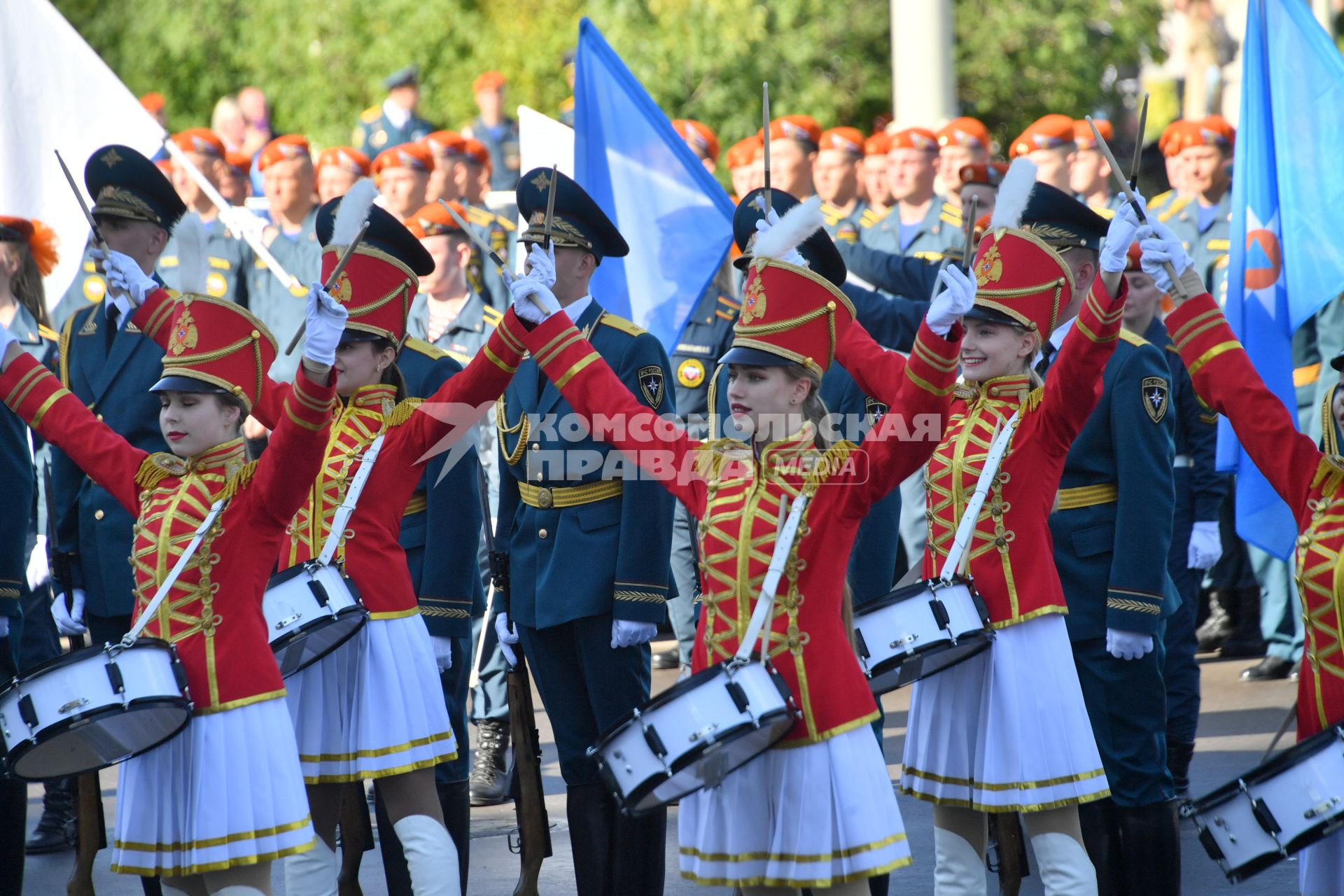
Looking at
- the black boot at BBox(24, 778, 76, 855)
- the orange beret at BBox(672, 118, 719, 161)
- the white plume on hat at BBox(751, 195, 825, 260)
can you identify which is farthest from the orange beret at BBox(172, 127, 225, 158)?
the white plume on hat at BBox(751, 195, 825, 260)

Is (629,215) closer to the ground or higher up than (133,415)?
higher up

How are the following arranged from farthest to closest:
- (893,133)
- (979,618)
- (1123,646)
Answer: (893,133), (1123,646), (979,618)

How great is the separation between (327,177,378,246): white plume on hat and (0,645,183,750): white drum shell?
114 cm

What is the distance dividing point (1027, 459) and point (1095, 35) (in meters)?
12.0

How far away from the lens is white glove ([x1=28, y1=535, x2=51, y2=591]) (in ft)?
23.4

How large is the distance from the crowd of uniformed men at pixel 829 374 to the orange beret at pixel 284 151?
0.02m

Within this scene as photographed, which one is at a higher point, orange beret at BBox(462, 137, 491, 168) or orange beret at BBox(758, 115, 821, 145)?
orange beret at BBox(462, 137, 491, 168)

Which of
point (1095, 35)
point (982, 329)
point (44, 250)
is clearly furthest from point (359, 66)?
point (982, 329)

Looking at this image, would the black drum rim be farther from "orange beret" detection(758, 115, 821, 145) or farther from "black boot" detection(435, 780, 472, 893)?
"orange beret" detection(758, 115, 821, 145)

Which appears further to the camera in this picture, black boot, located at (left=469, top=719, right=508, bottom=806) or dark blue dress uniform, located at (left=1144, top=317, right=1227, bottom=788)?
black boot, located at (left=469, top=719, right=508, bottom=806)

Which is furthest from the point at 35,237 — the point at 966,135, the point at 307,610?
the point at 966,135

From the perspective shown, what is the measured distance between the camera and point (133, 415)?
586 centimetres

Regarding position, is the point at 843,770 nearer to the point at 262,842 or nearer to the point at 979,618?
the point at 979,618

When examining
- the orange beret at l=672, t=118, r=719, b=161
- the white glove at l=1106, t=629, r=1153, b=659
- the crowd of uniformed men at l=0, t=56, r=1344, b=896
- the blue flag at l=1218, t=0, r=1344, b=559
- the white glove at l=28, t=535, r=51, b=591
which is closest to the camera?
the white glove at l=1106, t=629, r=1153, b=659
